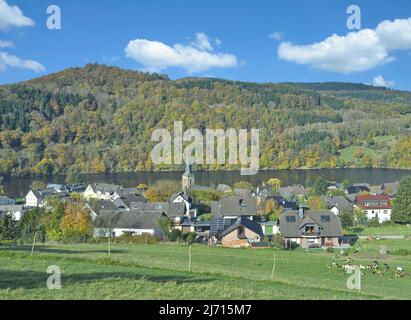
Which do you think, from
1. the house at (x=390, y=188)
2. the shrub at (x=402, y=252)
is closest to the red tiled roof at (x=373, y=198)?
the house at (x=390, y=188)

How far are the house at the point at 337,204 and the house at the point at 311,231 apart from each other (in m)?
18.4

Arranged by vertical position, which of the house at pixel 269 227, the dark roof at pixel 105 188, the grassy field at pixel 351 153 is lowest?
the house at pixel 269 227

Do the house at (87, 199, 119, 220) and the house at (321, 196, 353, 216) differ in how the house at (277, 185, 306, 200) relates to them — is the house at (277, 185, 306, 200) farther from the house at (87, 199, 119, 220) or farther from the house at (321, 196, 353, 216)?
the house at (87, 199, 119, 220)

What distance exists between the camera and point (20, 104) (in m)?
183

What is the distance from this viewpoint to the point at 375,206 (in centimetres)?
6041

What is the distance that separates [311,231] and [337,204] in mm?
22896

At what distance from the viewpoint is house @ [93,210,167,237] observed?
3900 cm

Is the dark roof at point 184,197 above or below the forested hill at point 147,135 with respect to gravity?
below

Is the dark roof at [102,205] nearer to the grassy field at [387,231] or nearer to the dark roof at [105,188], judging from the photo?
the dark roof at [105,188]

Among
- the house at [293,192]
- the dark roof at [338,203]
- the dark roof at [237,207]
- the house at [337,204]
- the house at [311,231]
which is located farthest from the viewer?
the house at [293,192]

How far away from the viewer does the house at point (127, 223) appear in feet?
128

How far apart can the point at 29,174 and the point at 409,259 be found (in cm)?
11313

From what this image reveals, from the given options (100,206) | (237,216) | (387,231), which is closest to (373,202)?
(387,231)
